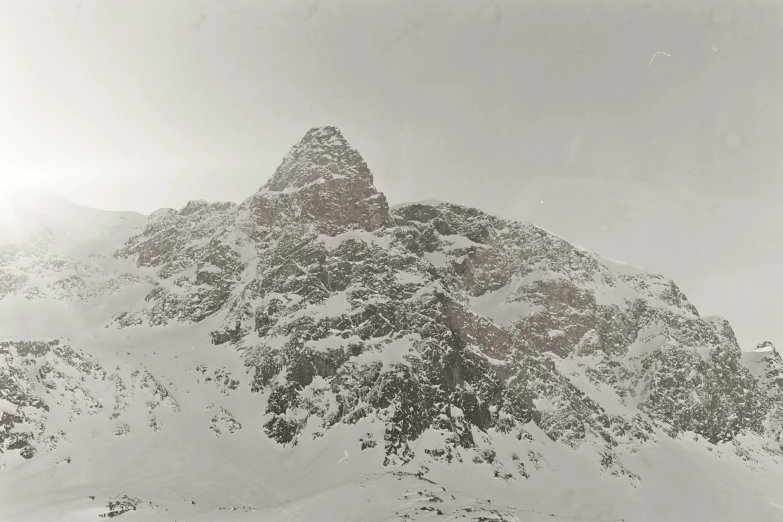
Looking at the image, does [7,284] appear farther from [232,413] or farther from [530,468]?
[530,468]

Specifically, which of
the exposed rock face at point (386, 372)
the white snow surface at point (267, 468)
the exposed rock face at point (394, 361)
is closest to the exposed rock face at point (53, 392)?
the exposed rock face at point (386, 372)

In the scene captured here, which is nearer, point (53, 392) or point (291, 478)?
point (291, 478)

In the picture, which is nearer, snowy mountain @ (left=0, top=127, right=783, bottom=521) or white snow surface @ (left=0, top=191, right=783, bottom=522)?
white snow surface @ (left=0, top=191, right=783, bottom=522)

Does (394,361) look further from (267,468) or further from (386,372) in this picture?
(267,468)

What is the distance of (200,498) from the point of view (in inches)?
4916

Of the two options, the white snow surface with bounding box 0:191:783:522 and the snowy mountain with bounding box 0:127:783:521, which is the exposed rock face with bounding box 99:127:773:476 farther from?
the white snow surface with bounding box 0:191:783:522

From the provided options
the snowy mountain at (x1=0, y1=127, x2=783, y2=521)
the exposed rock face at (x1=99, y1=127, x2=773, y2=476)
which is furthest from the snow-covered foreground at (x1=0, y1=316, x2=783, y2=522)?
the exposed rock face at (x1=99, y1=127, x2=773, y2=476)

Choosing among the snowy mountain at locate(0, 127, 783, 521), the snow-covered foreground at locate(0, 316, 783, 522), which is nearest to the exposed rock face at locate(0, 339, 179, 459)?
the snowy mountain at locate(0, 127, 783, 521)

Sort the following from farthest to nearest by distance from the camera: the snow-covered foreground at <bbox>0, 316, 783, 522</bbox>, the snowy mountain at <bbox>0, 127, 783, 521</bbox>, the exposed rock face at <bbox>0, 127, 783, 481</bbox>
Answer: the exposed rock face at <bbox>0, 127, 783, 481</bbox>, the snowy mountain at <bbox>0, 127, 783, 521</bbox>, the snow-covered foreground at <bbox>0, 316, 783, 522</bbox>

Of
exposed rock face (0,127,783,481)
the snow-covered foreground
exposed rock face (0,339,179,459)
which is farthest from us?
exposed rock face (0,127,783,481)

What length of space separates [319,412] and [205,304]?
56.1 m

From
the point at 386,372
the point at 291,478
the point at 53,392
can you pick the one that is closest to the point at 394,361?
the point at 386,372

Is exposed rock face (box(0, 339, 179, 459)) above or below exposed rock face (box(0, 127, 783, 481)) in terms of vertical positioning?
below

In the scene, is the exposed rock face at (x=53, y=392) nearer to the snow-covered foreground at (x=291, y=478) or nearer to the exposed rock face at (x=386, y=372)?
the exposed rock face at (x=386, y=372)
